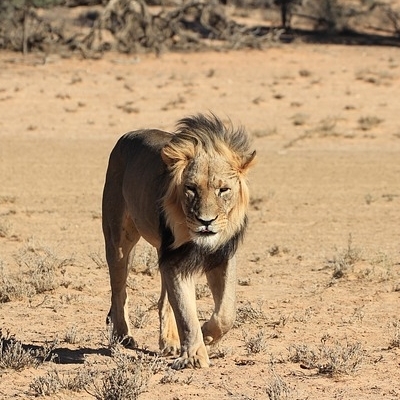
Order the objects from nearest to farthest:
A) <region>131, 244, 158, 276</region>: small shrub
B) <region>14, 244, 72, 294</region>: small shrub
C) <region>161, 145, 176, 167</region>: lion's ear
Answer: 1. <region>161, 145, 176, 167</region>: lion's ear
2. <region>14, 244, 72, 294</region>: small shrub
3. <region>131, 244, 158, 276</region>: small shrub

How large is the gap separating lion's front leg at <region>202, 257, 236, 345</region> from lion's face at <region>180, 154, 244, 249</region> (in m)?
0.39

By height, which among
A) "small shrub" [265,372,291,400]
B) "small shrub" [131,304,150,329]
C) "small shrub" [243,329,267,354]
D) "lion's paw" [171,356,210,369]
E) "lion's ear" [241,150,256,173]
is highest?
"lion's ear" [241,150,256,173]

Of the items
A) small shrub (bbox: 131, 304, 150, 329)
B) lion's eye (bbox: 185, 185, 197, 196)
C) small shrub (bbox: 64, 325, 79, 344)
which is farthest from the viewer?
small shrub (bbox: 131, 304, 150, 329)

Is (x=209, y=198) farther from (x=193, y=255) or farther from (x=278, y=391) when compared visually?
(x=278, y=391)

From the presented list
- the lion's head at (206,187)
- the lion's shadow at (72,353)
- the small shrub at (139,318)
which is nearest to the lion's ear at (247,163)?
the lion's head at (206,187)

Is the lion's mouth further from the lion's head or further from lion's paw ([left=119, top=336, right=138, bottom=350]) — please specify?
lion's paw ([left=119, top=336, right=138, bottom=350])

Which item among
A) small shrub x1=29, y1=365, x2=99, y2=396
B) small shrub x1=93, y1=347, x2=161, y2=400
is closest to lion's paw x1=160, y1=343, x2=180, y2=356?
small shrub x1=93, y1=347, x2=161, y2=400

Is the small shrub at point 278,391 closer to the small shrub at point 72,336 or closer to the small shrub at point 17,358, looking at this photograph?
the small shrub at point 17,358

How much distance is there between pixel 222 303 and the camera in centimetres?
649

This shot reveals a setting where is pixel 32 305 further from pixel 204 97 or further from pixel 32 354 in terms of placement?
pixel 204 97

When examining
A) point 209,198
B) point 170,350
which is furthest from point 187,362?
point 209,198

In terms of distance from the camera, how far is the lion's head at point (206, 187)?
6.07 metres

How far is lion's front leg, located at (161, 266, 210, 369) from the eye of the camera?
6328 millimetres

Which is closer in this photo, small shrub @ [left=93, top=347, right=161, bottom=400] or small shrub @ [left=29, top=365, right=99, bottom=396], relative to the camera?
small shrub @ [left=93, top=347, right=161, bottom=400]
